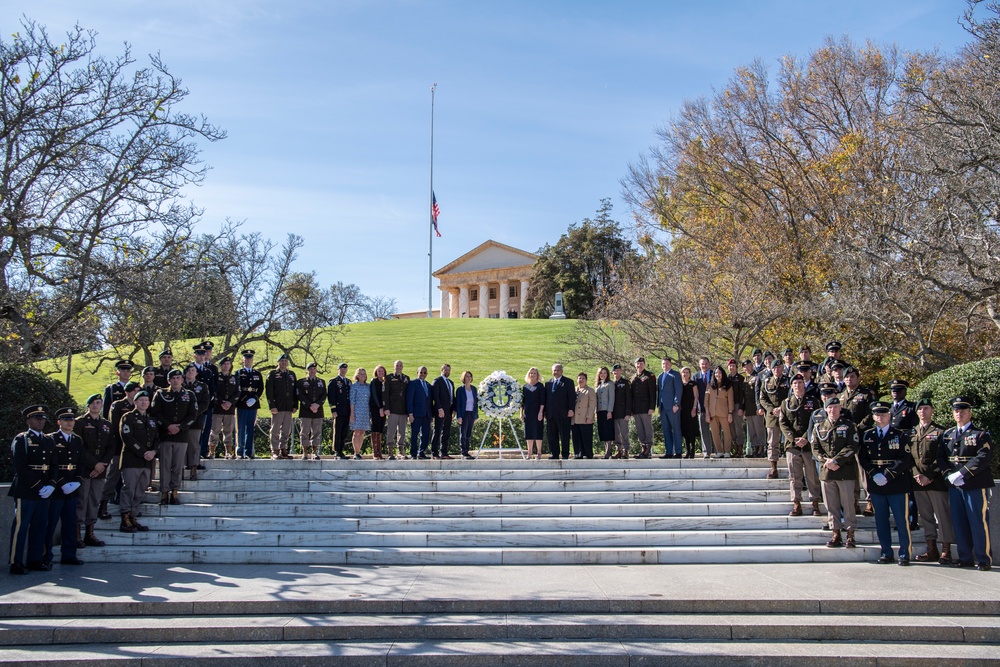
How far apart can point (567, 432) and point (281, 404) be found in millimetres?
5606

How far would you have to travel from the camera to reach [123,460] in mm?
11180

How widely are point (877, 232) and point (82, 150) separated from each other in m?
16.5

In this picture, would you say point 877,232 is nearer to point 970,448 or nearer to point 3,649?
point 970,448

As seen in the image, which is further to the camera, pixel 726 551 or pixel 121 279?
pixel 121 279

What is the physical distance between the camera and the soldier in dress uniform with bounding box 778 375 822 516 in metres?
11.5

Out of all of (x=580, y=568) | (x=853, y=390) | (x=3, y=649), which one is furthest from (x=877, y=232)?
(x=3, y=649)

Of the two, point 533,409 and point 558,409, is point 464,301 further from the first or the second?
point 558,409

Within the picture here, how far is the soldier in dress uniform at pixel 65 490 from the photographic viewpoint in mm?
9867

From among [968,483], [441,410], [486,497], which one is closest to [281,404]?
[441,410]

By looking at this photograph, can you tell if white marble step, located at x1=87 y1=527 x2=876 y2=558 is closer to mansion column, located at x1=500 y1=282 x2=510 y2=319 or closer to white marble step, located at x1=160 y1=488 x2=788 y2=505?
white marble step, located at x1=160 y1=488 x2=788 y2=505

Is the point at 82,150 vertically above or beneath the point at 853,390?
above

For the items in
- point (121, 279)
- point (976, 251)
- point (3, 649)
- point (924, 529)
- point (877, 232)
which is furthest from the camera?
point (877, 232)

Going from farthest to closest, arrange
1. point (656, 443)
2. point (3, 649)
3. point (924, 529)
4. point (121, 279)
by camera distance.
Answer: point (656, 443), point (121, 279), point (924, 529), point (3, 649)

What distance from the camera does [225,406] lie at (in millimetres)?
14430
